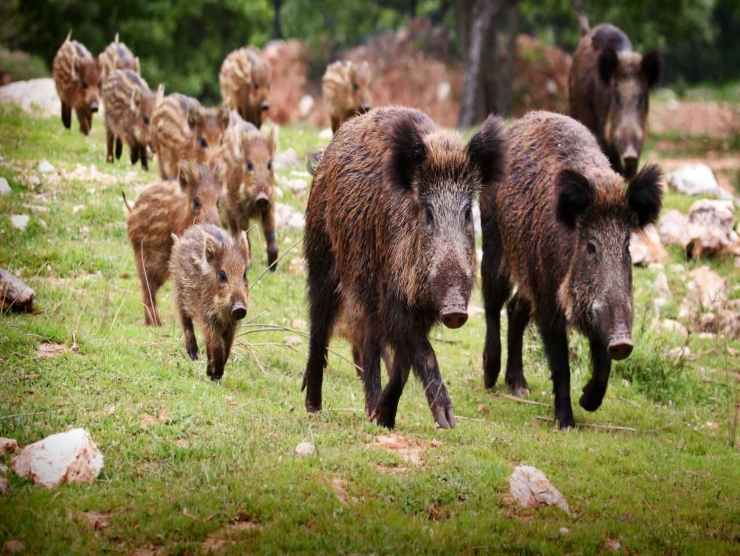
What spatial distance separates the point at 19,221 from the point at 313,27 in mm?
17145

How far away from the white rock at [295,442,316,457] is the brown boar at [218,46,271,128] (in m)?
11.5

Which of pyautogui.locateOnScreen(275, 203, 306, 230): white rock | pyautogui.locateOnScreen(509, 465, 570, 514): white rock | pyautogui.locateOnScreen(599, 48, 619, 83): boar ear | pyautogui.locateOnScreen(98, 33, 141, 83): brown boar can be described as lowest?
pyautogui.locateOnScreen(275, 203, 306, 230): white rock

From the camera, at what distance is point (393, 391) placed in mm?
7172

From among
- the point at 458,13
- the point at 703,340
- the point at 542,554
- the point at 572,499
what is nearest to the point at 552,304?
the point at 572,499

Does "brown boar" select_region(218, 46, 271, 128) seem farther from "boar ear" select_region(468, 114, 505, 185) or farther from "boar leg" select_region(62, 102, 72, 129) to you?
"boar ear" select_region(468, 114, 505, 185)

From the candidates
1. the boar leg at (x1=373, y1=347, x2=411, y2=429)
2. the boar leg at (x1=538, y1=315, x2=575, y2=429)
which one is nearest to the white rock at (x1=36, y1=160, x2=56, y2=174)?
the boar leg at (x1=538, y1=315, x2=575, y2=429)

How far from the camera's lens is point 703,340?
11570mm

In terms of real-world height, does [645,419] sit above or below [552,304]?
below

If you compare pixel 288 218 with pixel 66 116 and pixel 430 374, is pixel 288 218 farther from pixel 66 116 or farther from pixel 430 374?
pixel 430 374

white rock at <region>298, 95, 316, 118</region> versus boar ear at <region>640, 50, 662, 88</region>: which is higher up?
boar ear at <region>640, 50, 662, 88</region>

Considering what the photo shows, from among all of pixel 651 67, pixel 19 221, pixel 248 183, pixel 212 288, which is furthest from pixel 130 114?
Result: pixel 212 288

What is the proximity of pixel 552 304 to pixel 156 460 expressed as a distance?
324 centimetres

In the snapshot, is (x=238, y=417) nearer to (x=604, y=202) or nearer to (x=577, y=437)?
(x=577, y=437)

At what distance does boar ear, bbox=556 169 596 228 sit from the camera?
7.86 meters
